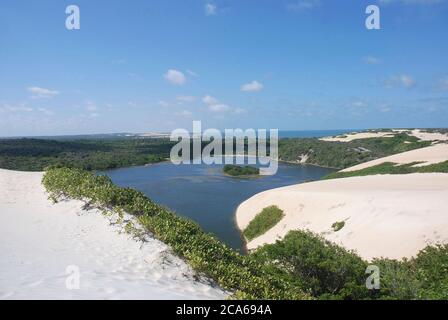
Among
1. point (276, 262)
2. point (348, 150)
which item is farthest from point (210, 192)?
point (348, 150)

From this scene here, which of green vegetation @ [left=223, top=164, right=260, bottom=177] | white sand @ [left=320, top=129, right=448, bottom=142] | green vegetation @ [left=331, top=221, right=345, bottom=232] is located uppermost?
white sand @ [left=320, top=129, right=448, bottom=142]

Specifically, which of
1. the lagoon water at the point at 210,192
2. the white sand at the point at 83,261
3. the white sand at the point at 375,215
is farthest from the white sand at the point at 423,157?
the white sand at the point at 83,261

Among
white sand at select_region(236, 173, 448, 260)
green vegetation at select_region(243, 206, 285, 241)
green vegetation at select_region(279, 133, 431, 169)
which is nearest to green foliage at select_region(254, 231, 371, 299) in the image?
white sand at select_region(236, 173, 448, 260)

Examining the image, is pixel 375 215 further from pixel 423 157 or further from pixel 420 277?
pixel 423 157

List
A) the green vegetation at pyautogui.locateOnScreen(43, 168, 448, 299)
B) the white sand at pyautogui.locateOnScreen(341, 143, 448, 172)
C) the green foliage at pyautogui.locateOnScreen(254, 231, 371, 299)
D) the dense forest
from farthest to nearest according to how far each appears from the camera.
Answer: the dense forest < the white sand at pyautogui.locateOnScreen(341, 143, 448, 172) < the green foliage at pyautogui.locateOnScreen(254, 231, 371, 299) < the green vegetation at pyautogui.locateOnScreen(43, 168, 448, 299)

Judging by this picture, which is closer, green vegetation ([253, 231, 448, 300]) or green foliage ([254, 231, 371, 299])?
green vegetation ([253, 231, 448, 300])

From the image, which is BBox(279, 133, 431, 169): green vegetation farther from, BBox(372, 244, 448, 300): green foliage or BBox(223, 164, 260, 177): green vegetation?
BBox(372, 244, 448, 300): green foliage

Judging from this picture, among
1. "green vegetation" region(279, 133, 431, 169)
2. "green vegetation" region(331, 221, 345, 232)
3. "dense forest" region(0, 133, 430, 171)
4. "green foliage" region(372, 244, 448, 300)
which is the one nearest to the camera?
"green foliage" region(372, 244, 448, 300)
